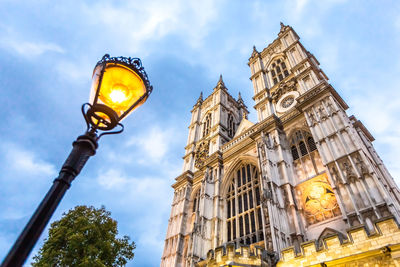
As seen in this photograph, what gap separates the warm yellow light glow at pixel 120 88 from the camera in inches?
123

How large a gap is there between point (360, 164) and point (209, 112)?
23.1 meters

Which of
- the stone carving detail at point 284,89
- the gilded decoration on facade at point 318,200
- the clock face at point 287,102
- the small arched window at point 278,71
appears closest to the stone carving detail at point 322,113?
the clock face at point 287,102

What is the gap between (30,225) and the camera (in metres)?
1.96

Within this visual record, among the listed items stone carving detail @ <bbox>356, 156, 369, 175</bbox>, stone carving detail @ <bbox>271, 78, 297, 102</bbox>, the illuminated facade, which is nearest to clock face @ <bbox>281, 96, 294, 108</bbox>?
the illuminated facade

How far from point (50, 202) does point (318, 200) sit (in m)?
15.8

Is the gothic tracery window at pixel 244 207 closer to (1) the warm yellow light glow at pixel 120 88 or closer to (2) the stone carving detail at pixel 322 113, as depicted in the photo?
(2) the stone carving detail at pixel 322 113

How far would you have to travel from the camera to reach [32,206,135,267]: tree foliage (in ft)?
45.7

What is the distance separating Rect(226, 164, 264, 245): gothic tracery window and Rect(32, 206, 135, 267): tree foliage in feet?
25.2

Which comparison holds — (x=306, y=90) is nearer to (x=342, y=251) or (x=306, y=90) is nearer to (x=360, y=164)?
(x=360, y=164)

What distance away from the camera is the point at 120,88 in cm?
329

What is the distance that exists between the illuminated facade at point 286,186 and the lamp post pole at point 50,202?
349 inches

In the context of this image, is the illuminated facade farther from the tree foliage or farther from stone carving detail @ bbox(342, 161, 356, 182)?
the tree foliage

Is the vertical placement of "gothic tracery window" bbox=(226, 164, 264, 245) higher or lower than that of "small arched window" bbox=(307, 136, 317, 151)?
lower

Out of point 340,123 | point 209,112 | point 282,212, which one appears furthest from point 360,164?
A: point 209,112
